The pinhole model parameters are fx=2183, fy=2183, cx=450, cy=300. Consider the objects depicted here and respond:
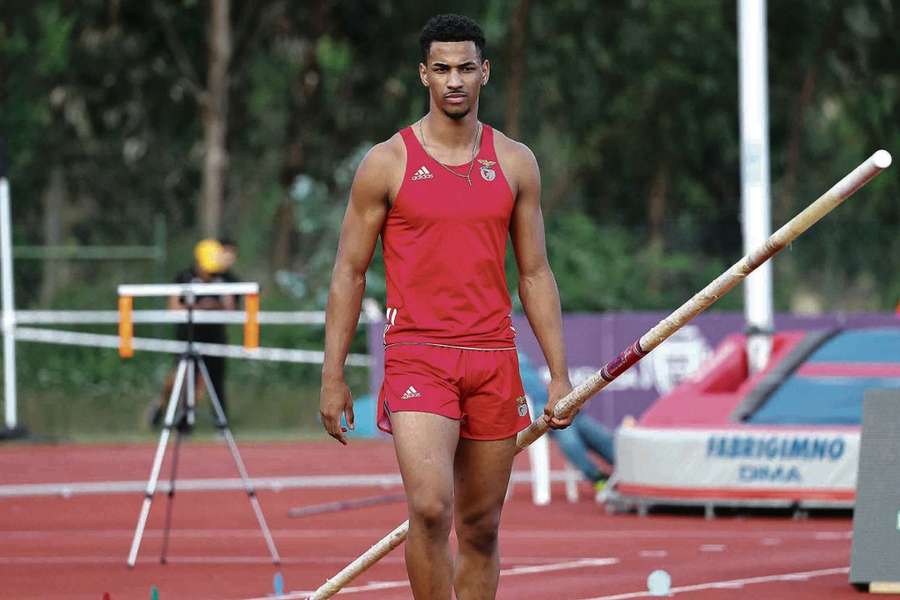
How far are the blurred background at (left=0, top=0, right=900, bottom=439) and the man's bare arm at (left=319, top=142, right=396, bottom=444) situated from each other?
18.4 m

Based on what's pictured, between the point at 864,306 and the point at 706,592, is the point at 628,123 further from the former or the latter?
the point at 706,592

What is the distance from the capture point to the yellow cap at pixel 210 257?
2150 cm

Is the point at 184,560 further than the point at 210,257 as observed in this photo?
No

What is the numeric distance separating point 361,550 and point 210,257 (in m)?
8.92

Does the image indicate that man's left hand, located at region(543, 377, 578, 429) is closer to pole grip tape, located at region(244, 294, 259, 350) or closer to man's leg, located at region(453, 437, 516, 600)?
man's leg, located at region(453, 437, 516, 600)

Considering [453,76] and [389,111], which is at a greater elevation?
[389,111]

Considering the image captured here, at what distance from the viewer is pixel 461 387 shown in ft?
24.6

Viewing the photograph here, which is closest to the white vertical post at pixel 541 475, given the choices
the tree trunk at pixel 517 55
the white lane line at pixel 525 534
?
the white lane line at pixel 525 534

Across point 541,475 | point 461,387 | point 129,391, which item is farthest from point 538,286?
point 129,391

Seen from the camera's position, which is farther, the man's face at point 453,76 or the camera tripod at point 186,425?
the camera tripod at point 186,425

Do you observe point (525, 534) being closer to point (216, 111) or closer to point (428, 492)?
point (428, 492)

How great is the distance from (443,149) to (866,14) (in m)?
33.0

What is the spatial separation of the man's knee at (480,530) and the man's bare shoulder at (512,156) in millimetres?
1206

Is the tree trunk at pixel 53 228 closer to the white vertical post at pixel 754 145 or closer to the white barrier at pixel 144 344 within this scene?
the white barrier at pixel 144 344
